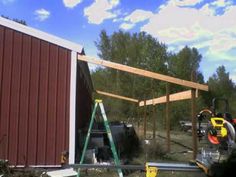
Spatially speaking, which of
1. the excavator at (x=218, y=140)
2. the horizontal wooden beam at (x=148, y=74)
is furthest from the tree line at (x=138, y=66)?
the excavator at (x=218, y=140)

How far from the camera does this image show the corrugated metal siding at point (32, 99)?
39.8ft

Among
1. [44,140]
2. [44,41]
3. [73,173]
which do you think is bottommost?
[73,173]

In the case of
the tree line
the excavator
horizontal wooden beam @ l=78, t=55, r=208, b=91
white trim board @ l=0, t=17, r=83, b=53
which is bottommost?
the excavator

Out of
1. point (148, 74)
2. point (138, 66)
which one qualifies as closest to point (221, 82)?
point (138, 66)

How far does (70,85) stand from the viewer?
40.3 ft

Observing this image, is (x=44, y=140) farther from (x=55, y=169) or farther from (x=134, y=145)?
(x=134, y=145)

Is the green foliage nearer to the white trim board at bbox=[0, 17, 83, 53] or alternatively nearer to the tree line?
the tree line

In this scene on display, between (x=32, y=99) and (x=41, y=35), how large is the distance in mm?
1718

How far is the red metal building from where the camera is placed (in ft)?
39.8

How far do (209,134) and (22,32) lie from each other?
265 inches

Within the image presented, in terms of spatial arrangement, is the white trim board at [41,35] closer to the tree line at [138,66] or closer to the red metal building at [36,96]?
the red metal building at [36,96]

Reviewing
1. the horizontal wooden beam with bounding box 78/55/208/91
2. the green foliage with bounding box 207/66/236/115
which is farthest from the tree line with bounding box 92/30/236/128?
the horizontal wooden beam with bounding box 78/55/208/91

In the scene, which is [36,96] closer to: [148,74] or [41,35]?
[41,35]

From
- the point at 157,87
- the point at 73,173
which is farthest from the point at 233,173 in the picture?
the point at 157,87
